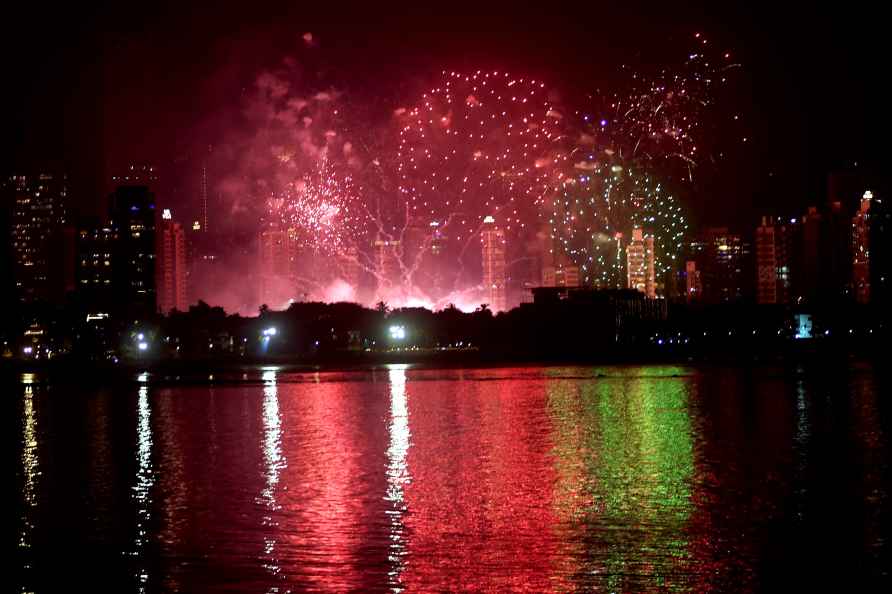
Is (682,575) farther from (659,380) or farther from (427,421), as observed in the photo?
(659,380)

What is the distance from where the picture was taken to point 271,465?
3166 cm

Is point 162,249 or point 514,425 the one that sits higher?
point 162,249

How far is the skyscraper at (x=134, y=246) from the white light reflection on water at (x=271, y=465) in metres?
119

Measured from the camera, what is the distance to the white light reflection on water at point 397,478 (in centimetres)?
1964

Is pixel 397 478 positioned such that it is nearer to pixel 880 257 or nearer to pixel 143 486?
pixel 143 486

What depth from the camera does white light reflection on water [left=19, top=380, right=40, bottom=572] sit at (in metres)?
22.5

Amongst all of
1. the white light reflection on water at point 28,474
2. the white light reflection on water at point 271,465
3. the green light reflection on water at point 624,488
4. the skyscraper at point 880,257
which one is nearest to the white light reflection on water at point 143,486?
the white light reflection on water at point 28,474

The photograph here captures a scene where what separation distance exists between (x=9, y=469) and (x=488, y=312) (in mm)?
87968

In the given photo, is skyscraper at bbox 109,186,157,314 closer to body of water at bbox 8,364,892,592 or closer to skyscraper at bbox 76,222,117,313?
skyscraper at bbox 76,222,117,313

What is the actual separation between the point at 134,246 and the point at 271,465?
15121 cm

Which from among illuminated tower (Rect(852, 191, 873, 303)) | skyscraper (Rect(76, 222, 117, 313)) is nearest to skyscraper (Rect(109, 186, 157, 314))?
skyscraper (Rect(76, 222, 117, 313))

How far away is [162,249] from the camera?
180 m

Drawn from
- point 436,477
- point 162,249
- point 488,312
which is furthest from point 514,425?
point 162,249

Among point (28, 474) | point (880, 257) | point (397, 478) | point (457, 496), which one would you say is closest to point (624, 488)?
point (457, 496)
